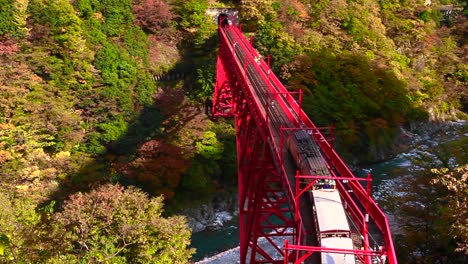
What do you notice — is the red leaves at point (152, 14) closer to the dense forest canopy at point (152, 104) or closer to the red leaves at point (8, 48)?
the dense forest canopy at point (152, 104)

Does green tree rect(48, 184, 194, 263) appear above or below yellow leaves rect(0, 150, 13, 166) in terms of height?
above

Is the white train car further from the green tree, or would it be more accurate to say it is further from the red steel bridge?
the green tree

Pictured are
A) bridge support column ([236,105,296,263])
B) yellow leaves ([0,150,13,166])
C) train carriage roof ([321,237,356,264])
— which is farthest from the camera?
yellow leaves ([0,150,13,166])

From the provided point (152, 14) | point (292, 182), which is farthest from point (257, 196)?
point (152, 14)

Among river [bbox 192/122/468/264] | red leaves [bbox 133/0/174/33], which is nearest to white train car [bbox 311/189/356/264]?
river [bbox 192/122/468/264]

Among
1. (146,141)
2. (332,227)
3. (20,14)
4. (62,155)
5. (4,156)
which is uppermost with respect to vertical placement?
(20,14)

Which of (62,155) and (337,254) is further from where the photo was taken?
(62,155)

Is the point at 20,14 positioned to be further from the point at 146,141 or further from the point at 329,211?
the point at 329,211

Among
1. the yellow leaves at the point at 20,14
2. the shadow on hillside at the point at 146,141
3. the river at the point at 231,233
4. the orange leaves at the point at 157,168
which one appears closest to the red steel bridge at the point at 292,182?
the orange leaves at the point at 157,168
